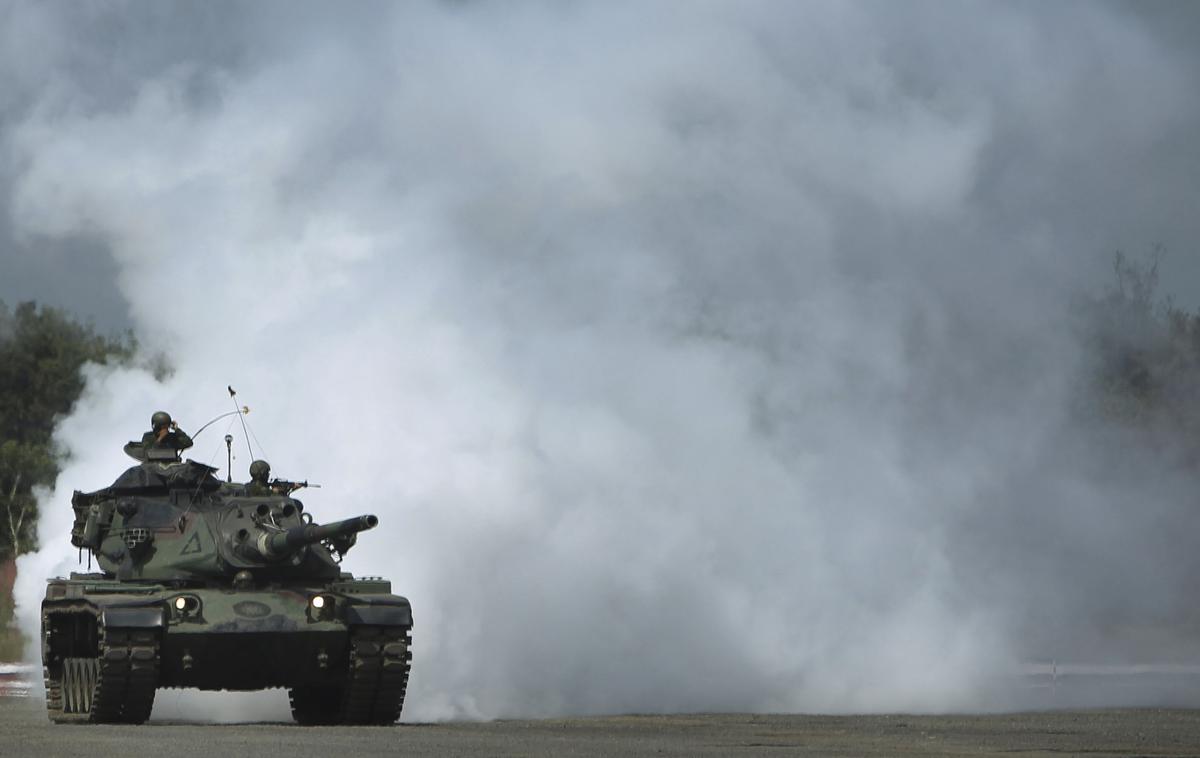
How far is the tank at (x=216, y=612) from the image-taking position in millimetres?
27781

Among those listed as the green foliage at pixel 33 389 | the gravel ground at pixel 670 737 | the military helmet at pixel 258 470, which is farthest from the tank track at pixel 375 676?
the green foliage at pixel 33 389

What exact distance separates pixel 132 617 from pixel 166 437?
5.23 m

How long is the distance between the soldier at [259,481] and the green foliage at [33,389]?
32906mm

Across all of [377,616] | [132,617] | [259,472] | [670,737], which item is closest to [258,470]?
[259,472]

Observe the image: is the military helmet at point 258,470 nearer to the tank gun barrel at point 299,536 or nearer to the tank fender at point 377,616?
the tank gun barrel at point 299,536

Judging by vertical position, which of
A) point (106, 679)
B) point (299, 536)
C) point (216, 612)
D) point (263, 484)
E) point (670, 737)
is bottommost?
point (670, 737)

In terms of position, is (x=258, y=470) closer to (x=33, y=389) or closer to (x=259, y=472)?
(x=259, y=472)

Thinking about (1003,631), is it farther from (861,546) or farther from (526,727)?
(526,727)

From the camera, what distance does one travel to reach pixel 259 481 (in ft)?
102

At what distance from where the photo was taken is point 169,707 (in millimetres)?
32656

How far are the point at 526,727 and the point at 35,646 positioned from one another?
49.7 ft

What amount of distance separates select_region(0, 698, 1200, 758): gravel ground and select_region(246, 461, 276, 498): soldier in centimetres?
319

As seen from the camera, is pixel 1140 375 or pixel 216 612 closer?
pixel 216 612

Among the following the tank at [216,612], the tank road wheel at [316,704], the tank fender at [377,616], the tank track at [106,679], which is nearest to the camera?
the tank track at [106,679]
